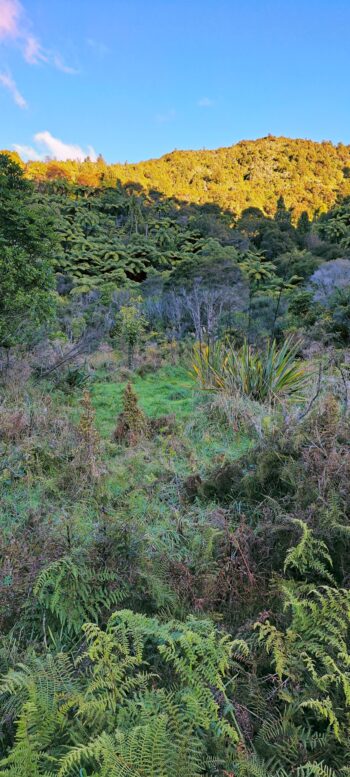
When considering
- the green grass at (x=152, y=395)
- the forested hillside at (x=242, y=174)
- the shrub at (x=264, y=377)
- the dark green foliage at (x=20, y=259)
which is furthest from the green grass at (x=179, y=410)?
the forested hillside at (x=242, y=174)

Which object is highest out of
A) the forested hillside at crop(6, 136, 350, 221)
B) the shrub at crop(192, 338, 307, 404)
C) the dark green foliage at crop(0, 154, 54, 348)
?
the forested hillside at crop(6, 136, 350, 221)

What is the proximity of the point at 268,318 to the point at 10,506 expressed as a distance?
12.6m

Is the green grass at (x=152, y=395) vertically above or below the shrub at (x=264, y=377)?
below

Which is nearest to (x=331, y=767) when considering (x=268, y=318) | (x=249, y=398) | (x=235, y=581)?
(x=235, y=581)

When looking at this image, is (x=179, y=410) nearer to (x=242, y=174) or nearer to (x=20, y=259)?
(x=20, y=259)

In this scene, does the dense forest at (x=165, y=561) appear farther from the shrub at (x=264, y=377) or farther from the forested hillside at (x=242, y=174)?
the forested hillside at (x=242, y=174)

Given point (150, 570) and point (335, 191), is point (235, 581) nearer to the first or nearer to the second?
point (150, 570)

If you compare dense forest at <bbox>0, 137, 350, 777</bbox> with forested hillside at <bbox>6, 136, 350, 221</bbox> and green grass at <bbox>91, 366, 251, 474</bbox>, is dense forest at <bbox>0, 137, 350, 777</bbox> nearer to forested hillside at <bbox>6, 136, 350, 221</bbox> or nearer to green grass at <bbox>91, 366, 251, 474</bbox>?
green grass at <bbox>91, 366, 251, 474</bbox>

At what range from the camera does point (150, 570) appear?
2.09 metres

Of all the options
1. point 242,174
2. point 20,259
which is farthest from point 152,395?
point 242,174

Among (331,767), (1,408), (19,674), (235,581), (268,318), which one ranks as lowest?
(331,767)

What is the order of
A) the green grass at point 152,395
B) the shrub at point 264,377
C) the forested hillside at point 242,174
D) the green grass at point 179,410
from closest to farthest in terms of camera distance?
the green grass at point 179,410, the shrub at point 264,377, the green grass at point 152,395, the forested hillside at point 242,174

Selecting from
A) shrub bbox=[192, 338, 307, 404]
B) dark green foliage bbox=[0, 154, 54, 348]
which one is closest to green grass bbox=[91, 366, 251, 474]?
shrub bbox=[192, 338, 307, 404]

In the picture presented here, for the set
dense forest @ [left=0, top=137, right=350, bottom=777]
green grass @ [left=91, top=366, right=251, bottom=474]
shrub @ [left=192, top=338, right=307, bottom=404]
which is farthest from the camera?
shrub @ [left=192, top=338, right=307, bottom=404]
